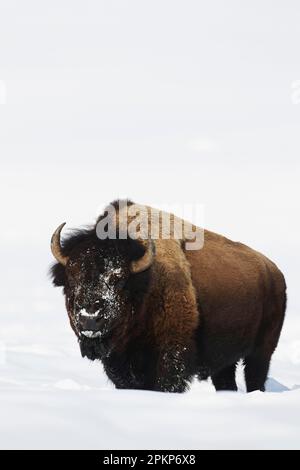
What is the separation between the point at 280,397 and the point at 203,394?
2.31ft

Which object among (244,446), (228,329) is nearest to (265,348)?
(228,329)

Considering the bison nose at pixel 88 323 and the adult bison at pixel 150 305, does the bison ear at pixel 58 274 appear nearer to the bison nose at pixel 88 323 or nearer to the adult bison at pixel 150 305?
the adult bison at pixel 150 305

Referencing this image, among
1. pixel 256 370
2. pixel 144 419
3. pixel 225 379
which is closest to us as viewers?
pixel 144 419

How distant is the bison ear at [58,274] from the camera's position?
10.5 metres

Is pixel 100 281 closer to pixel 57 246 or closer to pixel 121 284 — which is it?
pixel 121 284

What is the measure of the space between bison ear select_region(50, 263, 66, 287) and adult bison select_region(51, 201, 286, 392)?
0.04ft

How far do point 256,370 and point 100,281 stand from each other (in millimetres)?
3575

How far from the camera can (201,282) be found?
434 inches

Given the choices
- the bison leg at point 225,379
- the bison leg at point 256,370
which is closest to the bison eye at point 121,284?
the bison leg at point 256,370

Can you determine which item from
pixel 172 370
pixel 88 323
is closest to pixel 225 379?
pixel 172 370

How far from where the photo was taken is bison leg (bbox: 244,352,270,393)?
12594mm

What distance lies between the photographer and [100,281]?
9906 millimetres

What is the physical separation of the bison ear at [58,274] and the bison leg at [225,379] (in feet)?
10.7

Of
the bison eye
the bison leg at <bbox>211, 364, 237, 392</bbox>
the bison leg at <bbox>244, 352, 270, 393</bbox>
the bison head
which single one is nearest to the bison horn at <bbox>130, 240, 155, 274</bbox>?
the bison head
